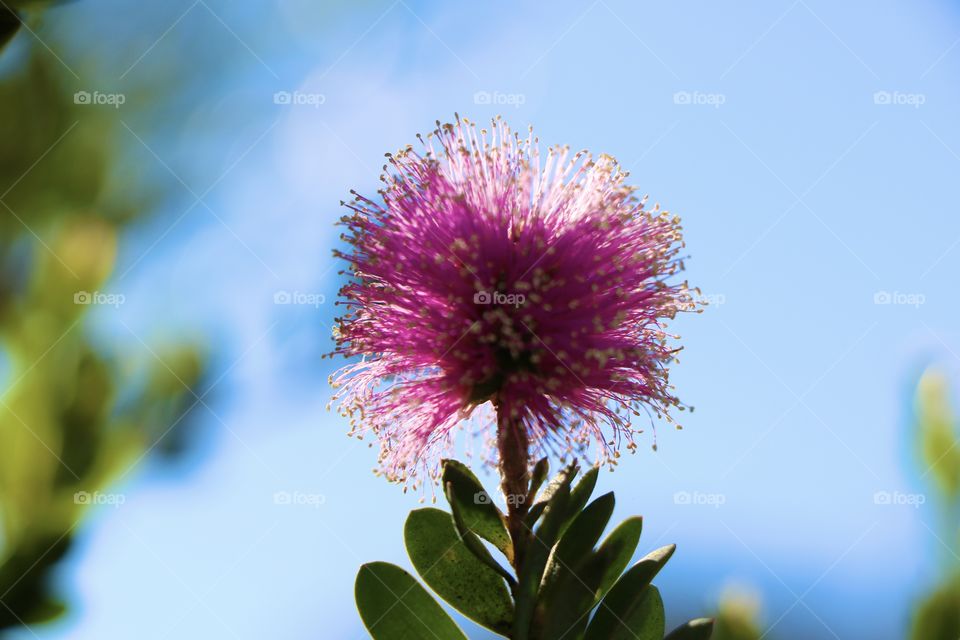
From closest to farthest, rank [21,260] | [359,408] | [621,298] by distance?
[621,298], [359,408], [21,260]

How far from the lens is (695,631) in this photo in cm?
125

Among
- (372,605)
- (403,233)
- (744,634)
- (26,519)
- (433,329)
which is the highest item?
(403,233)

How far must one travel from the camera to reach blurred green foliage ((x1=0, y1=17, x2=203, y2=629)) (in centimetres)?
189

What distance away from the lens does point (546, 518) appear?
1.25 metres

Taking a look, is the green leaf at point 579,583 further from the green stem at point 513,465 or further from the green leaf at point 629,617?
the green stem at point 513,465

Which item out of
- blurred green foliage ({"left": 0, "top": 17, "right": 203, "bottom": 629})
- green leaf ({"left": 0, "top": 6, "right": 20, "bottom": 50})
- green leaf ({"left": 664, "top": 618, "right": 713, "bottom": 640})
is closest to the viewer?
green leaf ({"left": 664, "top": 618, "right": 713, "bottom": 640})

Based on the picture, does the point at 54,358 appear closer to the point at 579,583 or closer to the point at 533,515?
the point at 533,515

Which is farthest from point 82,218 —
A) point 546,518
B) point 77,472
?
point 546,518

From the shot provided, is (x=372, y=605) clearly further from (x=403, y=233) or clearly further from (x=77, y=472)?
(x=77, y=472)

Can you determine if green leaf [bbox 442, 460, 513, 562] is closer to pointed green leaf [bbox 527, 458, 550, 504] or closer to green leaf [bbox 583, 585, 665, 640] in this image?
pointed green leaf [bbox 527, 458, 550, 504]

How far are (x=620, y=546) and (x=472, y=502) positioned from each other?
10.2 inches

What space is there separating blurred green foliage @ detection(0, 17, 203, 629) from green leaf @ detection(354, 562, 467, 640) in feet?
3.24

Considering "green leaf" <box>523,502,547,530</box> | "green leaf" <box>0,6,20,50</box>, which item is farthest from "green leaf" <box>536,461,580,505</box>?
"green leaf" <box>0,6,20,50</box>

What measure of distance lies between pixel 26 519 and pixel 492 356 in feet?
4.05
